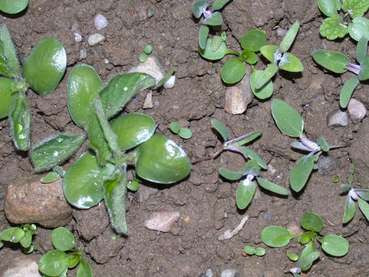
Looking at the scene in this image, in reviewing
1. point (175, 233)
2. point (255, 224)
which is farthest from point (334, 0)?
point (175, 233)

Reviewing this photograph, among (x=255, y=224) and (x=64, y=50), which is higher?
(x=64, y=50)

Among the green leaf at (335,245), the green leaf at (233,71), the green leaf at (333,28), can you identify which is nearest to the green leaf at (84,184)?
the green leaf at (233,71)

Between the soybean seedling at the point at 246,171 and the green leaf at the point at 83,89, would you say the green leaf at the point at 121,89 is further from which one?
the soybean seedling at the point at 246,171

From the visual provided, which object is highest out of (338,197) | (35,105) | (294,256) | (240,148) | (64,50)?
(64,50)

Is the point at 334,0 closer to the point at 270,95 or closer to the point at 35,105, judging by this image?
the point at 270,95

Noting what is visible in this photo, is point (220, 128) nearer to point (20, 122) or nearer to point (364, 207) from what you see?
point (364, 207)

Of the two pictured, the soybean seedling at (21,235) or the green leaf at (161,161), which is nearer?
the green leaf at (161,161)

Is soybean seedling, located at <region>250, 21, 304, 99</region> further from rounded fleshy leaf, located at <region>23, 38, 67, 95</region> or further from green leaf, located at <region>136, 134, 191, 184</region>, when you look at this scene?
rounded fleshy leaf, located at <region>23, 38, 67, 95</region>
